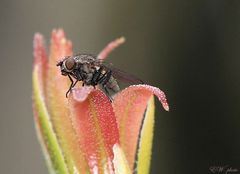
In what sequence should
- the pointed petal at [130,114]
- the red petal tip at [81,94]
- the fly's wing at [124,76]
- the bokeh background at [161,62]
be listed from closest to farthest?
the red petal tip at [81,94]
the pointed petal at [130,114]
the fly's wing at [124,76]
the bokeh background at [161,62]

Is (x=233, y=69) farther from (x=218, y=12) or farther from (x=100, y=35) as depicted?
(x=100, y=35)

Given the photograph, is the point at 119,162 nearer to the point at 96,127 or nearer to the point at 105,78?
the point at 96,127

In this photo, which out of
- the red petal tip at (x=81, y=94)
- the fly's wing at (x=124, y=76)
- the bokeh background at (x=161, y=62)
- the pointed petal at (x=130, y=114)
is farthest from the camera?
the bokeh background at (x=161, y=62)

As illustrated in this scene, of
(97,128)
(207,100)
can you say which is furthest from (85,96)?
(207,100)

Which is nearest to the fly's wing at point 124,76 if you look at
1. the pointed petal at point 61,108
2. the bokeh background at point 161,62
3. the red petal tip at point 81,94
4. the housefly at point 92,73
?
the housefly at point 92,73

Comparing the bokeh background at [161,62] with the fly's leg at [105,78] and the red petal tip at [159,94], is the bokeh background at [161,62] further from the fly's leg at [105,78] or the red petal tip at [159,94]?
Result: the red petal tip at [159,94]

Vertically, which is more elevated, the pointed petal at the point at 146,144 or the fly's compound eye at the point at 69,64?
the fly's compound eye at the point at 69,64

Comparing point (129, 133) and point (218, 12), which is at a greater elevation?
point (129, 133)

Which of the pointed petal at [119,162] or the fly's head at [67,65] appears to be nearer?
the pointed petal at [119,162]
